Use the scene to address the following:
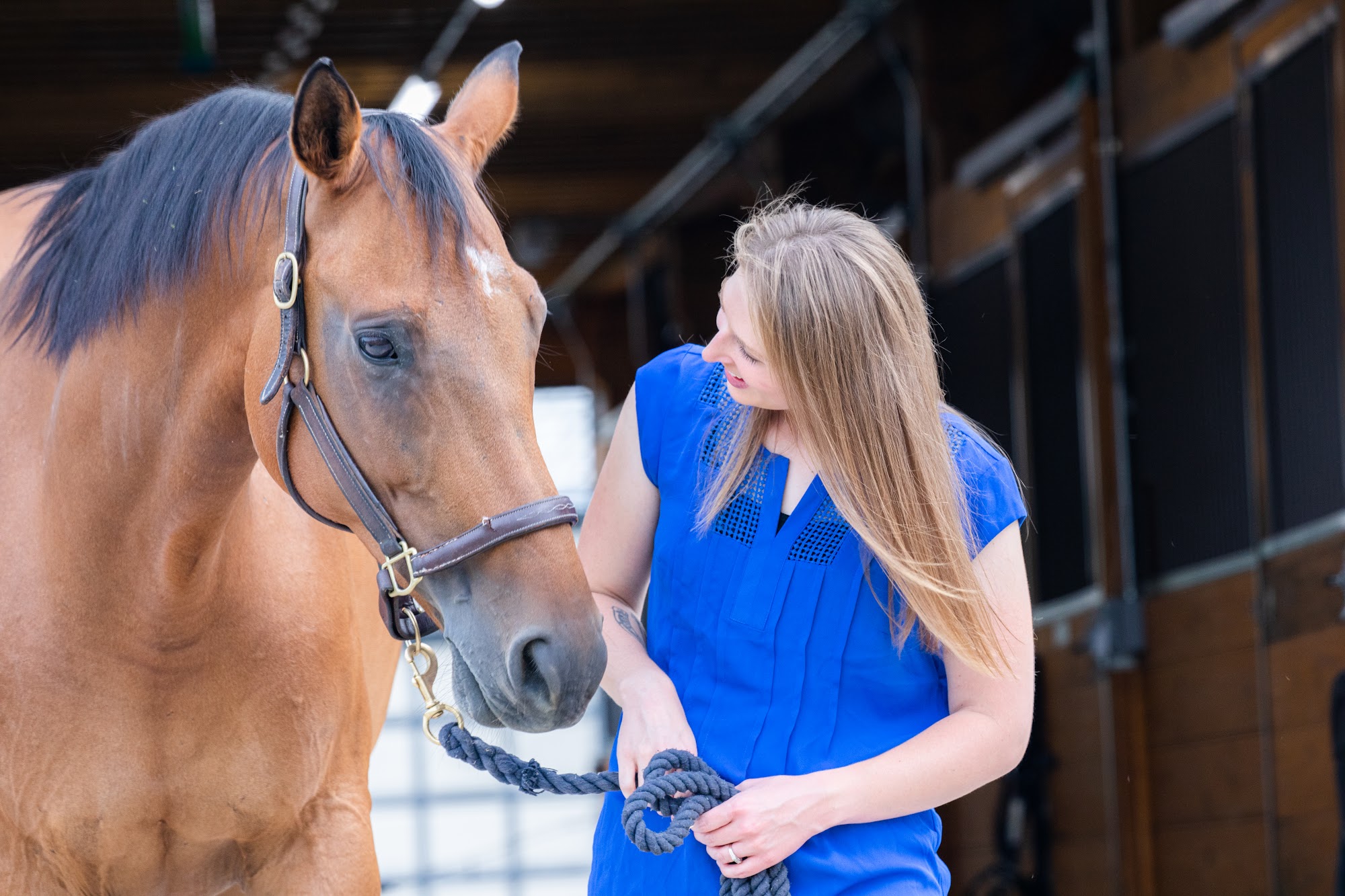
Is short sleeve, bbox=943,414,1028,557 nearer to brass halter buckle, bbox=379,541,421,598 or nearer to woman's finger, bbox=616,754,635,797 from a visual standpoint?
woman's finger, bbox=616,754,635,797

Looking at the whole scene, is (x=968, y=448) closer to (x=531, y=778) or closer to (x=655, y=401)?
(x=655, y=401)

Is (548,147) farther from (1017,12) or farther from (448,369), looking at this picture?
(448,369)

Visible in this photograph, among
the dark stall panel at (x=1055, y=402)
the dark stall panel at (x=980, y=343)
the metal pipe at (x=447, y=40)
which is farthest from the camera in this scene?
the metal pipe at (x=447, y=40)

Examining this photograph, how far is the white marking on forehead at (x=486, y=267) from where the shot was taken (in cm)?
150

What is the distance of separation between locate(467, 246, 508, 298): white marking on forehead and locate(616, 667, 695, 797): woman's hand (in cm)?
44

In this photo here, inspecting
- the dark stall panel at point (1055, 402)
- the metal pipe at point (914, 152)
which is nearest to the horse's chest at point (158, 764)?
the dark stall panel at point (1055, 402)

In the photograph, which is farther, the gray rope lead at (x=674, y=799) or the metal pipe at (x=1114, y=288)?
the metal pipe at (x=1114, y=288)

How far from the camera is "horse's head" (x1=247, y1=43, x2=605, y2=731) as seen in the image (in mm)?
1403

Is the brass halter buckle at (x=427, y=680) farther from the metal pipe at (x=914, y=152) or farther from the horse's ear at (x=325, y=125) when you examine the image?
the metal pipe at (x=914, y=152)

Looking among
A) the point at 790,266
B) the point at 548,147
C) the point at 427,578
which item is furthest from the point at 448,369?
the point at 548,147

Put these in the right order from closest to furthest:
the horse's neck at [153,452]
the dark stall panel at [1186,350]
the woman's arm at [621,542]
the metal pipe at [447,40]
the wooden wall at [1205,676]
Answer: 1. the woman's arm at [621,542]
2. the horse's neck at [153,452]
3. the wooden wall at [1205,676]
4. the dark stall panel at [1186,350]
5. the metal pipe at [447,40]

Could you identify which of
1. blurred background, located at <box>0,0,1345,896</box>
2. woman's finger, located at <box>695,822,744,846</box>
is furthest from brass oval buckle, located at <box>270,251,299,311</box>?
blurred background, located at <box>0,0,1345,896</box>

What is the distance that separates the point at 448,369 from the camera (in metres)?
1.44

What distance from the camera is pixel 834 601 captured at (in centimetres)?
151
